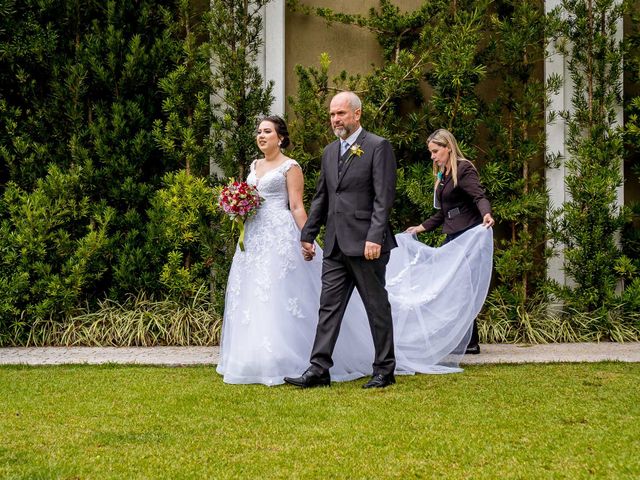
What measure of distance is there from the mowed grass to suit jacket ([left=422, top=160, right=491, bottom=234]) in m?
1.38

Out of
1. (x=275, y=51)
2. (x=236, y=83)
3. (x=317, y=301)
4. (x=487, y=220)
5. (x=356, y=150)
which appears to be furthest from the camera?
(x=275, y=51)

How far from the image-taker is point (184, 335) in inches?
335

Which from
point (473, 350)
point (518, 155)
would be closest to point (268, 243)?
point (473, 350)

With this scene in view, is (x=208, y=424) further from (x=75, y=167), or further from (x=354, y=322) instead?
(x=75, y=167)

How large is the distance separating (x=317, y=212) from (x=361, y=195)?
17.0 inches

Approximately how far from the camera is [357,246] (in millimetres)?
5676

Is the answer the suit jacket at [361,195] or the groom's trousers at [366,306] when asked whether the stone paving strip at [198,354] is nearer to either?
the groom's trousers at [366,306]

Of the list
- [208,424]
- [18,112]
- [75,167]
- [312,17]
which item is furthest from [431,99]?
[208,424]

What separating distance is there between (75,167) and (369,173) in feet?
14.5

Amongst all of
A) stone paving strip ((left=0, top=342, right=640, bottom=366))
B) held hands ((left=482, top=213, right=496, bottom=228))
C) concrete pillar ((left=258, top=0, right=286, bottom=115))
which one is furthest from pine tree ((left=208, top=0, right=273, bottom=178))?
held hands ((left=482, top=213, right=496, bottom=228))

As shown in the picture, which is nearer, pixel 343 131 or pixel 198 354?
pixel 343 131

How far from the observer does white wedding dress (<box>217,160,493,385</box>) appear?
625cm

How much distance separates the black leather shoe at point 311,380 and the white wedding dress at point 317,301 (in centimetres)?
32

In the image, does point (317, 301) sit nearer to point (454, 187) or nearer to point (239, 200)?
point (239, 200)
